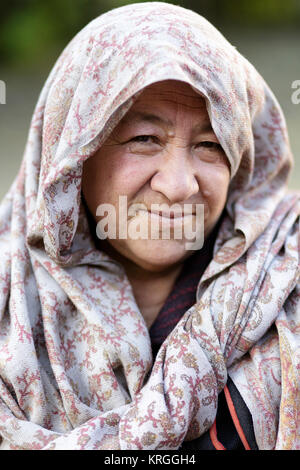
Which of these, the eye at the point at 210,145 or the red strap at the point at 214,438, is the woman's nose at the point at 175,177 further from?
the red strap at the point at 214,438

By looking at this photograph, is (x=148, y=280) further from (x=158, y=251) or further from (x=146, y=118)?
(x=146, y=118)

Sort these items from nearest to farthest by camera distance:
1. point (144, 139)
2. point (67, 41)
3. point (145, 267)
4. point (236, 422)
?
point (236, 422) → point (144, 139) → point (145, 267) → point (67, 41)

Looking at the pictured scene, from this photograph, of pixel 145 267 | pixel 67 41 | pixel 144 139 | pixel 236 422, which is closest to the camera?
pixel 236 422

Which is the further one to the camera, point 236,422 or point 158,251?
Answer: point 158,251

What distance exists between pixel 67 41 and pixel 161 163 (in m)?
4.39

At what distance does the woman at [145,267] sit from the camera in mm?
1383

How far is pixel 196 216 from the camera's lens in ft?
5.18

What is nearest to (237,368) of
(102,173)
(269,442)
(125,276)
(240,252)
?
(269,442)

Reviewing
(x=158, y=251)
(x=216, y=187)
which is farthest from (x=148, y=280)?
(x=216, y=187)

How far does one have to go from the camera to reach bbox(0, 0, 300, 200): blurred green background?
4957 mm

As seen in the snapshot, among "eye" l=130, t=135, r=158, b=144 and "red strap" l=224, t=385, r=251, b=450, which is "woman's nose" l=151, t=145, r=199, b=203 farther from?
"red strap" l=224, t=385, r=251, b=450

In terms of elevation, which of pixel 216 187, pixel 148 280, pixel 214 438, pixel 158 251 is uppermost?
pixel 216 187

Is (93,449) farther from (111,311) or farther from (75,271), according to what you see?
(75,271)

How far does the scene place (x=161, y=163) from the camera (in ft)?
4.93
